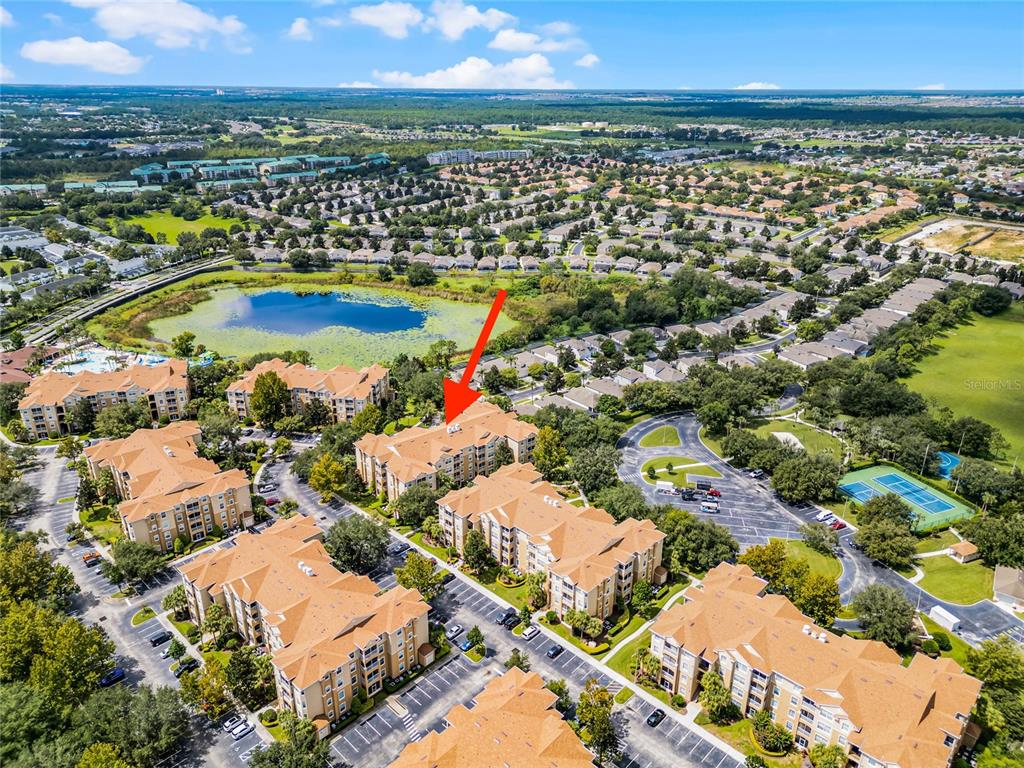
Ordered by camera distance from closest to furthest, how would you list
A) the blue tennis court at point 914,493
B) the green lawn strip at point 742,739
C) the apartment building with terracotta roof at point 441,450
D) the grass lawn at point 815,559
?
the green lawn strip at point 742,739 → the grass lawn at point 815,559 → the apartment building with terracotta roof at point 441,450 → the blue tennis court at point 914,493

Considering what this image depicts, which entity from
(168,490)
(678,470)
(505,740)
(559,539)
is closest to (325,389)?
(168,490)

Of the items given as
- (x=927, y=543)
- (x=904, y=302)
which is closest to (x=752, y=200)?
(x=904, y=302)

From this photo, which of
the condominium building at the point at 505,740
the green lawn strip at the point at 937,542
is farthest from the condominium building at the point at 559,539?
the green lawn strip at the point at 937,542

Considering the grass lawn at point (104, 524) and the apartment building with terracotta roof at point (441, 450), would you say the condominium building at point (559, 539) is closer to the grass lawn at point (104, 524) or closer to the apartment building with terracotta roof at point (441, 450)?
the apartment building with terracotta roof at point (441, 450)

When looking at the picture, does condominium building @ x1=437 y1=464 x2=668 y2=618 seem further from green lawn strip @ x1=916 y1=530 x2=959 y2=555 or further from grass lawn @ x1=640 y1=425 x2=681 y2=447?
green lawn strip @ x1=916 y1=530 x2=959 y2=555

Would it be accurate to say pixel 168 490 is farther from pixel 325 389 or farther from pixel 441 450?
pixel 441 450

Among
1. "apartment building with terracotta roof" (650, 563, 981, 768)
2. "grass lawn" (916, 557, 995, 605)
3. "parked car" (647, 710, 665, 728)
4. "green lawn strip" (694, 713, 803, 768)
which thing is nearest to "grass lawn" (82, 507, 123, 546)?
"parked car" (647, 710, 665, 728)
